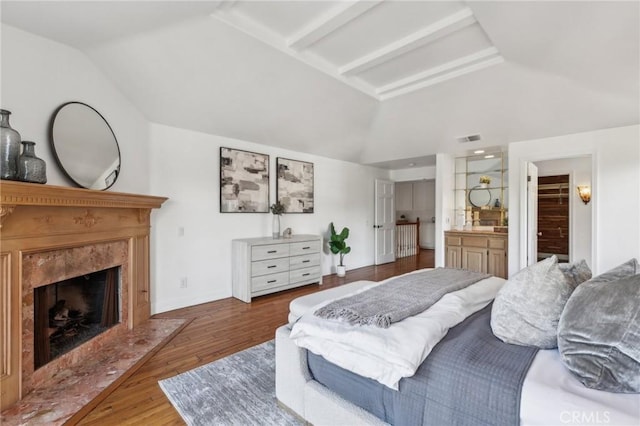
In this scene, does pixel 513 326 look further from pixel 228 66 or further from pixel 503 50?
pixel 228 66

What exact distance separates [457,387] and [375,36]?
9.82 ft

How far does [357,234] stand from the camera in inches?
247

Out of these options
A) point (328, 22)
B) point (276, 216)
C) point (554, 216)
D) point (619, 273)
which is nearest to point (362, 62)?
point (328, 22)

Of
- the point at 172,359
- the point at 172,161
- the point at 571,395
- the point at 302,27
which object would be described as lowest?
the point at 172,359

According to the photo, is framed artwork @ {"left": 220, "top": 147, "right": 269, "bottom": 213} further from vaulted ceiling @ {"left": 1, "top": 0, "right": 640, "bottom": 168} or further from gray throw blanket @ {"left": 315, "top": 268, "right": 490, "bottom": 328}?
gray throw blanket @ {"left": 315, "top": 268, "right": 490, "bottom": 328}

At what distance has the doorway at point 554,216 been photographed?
19.5 ft

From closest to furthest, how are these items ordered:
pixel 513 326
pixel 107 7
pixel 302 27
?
pixel 513 326 < pixel 107 7 < pixel 302 27

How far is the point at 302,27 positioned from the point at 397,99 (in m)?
→ 1.91

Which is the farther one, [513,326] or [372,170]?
[372,170]

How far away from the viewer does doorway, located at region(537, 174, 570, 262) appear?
595 cm

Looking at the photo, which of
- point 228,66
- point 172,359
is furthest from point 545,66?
point 172,359

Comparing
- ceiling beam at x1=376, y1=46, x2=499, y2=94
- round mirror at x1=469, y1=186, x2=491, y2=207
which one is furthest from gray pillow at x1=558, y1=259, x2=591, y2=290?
round mirror at x1=469, y1=186, x2=491, y2=207

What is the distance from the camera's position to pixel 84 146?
266cm

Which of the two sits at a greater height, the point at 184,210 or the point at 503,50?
the point at 503,50
